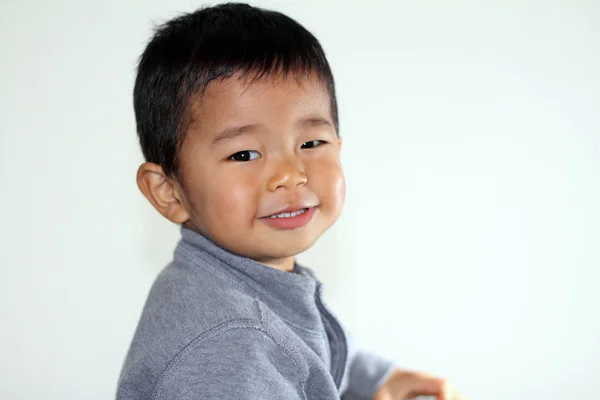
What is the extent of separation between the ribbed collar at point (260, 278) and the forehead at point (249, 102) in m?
0.14

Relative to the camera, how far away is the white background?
1.50 m

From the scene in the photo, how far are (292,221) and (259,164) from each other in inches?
3.0

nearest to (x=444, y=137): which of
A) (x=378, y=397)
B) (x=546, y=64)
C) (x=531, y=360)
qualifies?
(x=546, y=64)

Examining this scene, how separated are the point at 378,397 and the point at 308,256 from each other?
25.0 inches

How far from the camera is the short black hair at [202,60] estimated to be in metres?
0.85

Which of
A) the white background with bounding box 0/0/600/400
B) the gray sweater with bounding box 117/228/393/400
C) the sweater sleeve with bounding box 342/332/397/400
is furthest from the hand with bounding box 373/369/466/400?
the white background with bounding box 0/0/600/400

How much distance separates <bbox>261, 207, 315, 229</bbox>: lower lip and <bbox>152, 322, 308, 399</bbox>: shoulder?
0.13 meters

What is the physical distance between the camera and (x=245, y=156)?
842 mm

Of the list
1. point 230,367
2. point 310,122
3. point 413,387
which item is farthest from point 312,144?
point 413,387

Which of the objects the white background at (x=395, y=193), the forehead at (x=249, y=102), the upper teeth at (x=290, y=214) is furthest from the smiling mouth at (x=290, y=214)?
the white background at (x=395, y=193)

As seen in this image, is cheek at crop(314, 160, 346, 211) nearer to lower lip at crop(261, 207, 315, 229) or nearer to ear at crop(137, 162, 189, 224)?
lower lip at crop(261, 207, 315, 229)

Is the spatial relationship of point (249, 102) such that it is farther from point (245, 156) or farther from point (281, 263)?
point (281, 263)

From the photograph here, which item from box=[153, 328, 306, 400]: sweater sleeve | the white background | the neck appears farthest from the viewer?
the white background

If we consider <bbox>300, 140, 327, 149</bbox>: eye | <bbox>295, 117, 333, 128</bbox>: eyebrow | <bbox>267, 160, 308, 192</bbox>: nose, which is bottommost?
<bbox>267, 160, 308, 192</bbox>: nose
